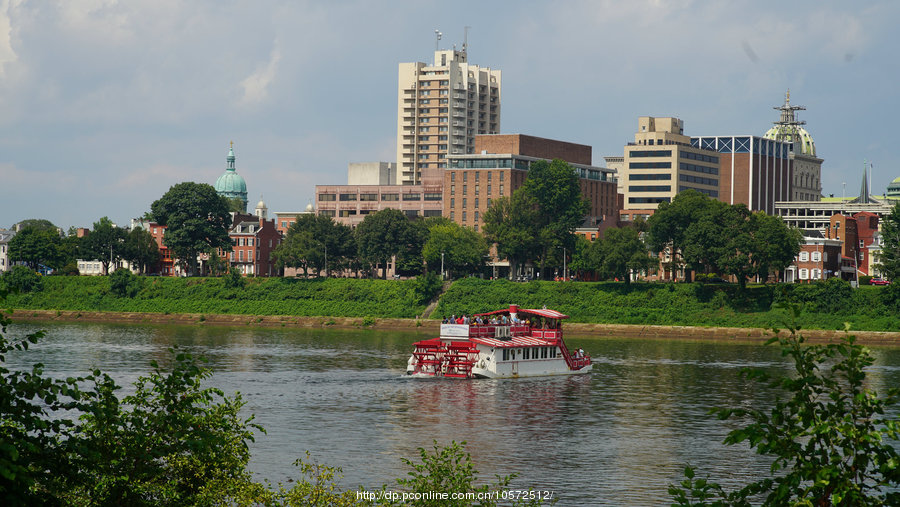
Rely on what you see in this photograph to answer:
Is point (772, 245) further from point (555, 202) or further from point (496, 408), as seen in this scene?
point (496, 408)

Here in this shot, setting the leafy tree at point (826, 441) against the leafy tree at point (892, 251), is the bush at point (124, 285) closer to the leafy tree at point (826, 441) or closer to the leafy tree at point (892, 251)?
the leafy tree at point (892, 251)

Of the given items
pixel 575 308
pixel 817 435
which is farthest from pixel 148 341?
pixel 817 435

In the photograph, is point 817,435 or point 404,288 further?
point 404,288

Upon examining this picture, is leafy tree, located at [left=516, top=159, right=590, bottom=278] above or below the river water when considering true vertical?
above

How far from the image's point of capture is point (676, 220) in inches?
6555

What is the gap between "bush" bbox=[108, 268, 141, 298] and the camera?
621 feet

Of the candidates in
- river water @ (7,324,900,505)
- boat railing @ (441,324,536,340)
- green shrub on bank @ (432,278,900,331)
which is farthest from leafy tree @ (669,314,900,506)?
green shrub on bank @ (432,278,900,331)

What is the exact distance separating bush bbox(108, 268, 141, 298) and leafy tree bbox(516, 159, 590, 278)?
69.5m

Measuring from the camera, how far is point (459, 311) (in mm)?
169750

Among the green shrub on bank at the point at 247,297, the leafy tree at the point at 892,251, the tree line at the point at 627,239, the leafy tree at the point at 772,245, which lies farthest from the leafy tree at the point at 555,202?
the leafy tree at the point at 892,251

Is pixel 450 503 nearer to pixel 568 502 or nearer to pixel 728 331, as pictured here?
pixel 568 502

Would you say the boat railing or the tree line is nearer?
the boat railing

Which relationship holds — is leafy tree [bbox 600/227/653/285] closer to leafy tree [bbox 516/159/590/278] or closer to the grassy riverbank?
the grassy riverbank

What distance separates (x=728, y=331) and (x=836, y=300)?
671 inches
